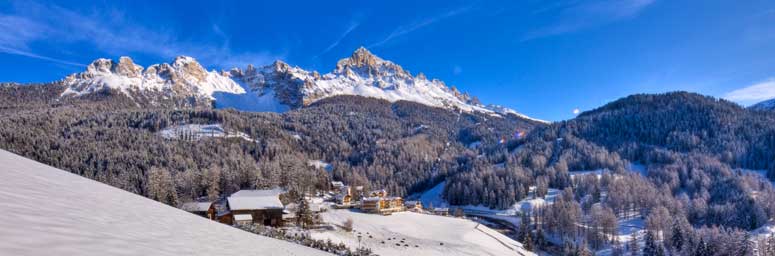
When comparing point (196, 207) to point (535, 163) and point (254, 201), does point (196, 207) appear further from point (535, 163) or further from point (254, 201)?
point (535, 163)

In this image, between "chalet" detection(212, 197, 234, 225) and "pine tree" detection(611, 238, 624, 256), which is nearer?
"chalet" detection(212, 197, 234, 225)

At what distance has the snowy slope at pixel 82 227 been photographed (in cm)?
325

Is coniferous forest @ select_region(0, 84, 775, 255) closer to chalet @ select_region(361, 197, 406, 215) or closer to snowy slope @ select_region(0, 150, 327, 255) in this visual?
chalet @ select_region(361, 197, 406, 215)

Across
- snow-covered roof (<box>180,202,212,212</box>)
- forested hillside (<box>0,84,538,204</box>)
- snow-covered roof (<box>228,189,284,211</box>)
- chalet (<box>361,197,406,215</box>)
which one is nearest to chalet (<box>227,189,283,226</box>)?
snow-covered roof (<box>228,189,284,211</box>)

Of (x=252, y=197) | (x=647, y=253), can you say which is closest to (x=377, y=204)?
(x=252, y=197)

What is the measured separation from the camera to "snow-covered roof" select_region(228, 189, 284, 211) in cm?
4706

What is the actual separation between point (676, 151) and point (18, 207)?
6845 inches

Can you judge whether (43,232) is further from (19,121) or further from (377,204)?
(19,121)

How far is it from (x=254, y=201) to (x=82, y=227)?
47.7 m

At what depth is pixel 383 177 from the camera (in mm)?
124562

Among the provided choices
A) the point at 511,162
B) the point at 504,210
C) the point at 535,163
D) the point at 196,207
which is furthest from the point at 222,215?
the point at 535,163

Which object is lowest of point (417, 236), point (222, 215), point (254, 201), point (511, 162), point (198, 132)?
point (417, 236)

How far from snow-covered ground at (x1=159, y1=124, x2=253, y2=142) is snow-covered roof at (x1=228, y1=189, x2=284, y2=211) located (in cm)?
10200

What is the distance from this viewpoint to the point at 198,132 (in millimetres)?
150875
